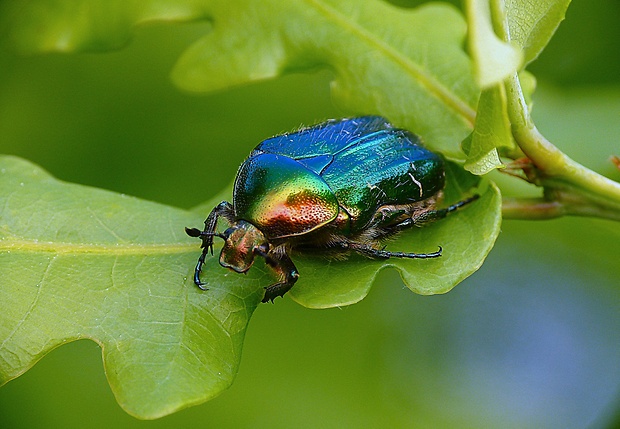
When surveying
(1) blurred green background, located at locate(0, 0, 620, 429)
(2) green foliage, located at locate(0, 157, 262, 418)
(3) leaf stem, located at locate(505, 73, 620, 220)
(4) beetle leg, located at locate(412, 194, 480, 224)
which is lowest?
(1) blurred green background, located at locate(0, 0, 620, 429)

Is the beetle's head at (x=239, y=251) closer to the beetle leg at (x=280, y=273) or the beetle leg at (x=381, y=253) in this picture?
the beetle leg at (x=280, y=273)

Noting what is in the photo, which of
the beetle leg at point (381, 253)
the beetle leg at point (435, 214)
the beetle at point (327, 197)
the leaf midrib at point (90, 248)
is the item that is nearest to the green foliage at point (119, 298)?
the leaf midrib at point (90, 248)

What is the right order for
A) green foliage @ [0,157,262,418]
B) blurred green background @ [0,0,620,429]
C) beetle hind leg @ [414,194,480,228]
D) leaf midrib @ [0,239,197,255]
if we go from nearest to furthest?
green foliage @ [0,157,262,418]
leaf midrib @ [0,239,197,255]
beetle hind leg @ [414,194,480,228]
blurred green background @ [0,0,620,429]

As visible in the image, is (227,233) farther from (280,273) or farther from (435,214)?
(435,214)

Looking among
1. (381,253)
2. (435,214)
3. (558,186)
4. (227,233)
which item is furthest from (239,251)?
(558,186)

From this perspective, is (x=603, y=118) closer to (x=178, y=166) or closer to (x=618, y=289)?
(x=618, y=289)

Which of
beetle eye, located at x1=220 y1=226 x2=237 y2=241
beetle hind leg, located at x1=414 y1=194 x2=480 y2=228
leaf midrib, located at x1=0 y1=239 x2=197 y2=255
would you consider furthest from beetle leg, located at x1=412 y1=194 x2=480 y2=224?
leaf midrib, located at x1=0 y1=239 x2=197 y2=255

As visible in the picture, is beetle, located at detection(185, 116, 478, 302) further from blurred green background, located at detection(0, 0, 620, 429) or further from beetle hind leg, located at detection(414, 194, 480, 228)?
blurred green background, located at detection(0, 0, 620, 429)

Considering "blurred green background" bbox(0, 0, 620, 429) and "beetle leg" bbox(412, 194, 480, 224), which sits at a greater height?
"beetle leg" bbox(412, 194, 480, 224)
